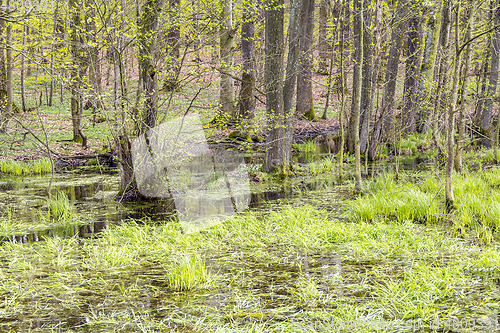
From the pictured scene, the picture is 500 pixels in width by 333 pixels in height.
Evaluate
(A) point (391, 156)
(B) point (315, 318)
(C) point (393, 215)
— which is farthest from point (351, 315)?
(A) point (391, 156)

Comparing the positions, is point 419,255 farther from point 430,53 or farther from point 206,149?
point 430,53

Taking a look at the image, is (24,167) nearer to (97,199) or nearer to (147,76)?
(97,199)

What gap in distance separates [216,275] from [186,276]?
1.03 feet

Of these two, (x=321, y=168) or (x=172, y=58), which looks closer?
(x=172, y=58)

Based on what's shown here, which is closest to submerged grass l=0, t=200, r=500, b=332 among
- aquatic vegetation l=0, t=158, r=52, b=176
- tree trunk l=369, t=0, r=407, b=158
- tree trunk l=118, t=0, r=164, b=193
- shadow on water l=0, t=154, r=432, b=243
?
shadow on water l=0, t=154, r=432, b=243

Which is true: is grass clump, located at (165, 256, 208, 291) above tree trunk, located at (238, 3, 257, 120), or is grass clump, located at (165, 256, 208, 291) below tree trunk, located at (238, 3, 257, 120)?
below

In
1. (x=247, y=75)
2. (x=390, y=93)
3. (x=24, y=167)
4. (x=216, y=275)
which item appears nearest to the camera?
(x=216, y=275)

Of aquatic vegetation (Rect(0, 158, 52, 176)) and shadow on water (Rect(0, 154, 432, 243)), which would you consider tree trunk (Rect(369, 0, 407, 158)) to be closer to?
shadow on water (Rect(0, 154, 432, 243))

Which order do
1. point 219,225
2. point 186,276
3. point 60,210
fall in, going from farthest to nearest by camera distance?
point 60,210 < point 219,225 < point 186,276

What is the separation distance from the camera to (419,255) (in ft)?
13.8

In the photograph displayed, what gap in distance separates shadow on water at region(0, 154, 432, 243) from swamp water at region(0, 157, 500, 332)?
0.23ft

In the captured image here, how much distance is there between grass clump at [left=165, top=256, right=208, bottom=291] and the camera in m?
3.57

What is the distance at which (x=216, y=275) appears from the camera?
147 inches

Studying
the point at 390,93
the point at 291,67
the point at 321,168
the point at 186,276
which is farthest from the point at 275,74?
the point at 186,276
